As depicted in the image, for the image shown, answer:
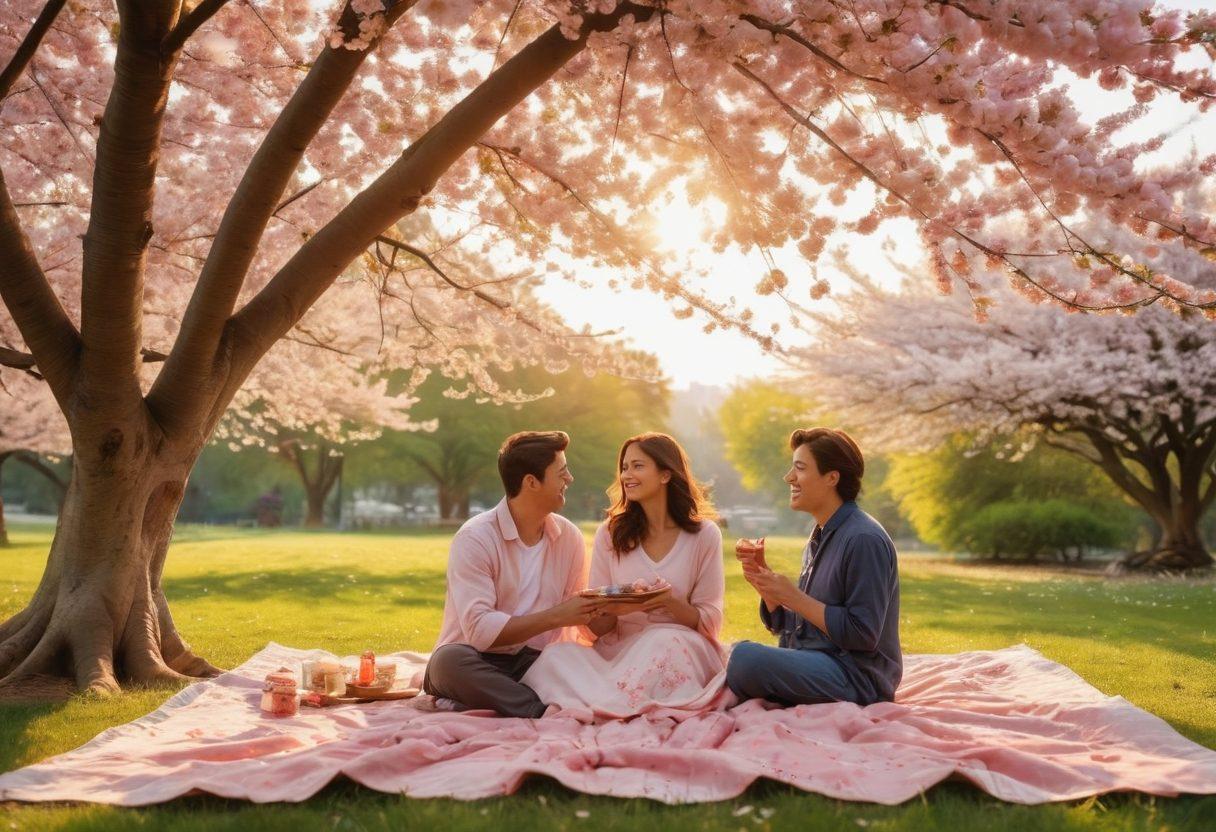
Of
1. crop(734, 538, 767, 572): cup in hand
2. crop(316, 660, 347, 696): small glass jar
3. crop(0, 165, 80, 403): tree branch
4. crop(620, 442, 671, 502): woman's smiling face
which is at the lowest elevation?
crop(316, 660, 347, 696): small glass jar

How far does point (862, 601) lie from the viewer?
479cm

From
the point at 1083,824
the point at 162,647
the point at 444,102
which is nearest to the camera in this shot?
the point at 1083,824

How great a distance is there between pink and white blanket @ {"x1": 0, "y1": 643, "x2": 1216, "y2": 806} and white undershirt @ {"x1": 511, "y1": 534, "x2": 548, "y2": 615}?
0.74m

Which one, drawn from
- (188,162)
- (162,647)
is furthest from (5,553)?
(162,647)

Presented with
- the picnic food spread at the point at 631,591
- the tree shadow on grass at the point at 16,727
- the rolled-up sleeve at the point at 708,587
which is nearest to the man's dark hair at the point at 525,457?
the picnic food spread at the point at 631,591

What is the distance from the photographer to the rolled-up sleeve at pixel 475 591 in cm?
511

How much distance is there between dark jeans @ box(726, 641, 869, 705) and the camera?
475 cm

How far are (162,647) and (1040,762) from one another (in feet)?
16.1

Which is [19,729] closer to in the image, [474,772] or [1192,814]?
[474,772]

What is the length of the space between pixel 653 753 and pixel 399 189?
333cm

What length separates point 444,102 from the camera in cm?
745

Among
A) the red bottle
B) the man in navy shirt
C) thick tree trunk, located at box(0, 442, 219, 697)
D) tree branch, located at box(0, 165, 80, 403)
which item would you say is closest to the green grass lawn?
thick tree trunk, located at box(0, 442, 219, 697)

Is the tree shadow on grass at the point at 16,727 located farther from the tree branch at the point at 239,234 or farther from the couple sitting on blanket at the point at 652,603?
the couple sitting on blanket at the point at 652,603

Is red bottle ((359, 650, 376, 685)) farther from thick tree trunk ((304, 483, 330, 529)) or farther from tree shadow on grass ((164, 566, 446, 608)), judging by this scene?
thick tree trunk ((304, 483, 330, 529))
